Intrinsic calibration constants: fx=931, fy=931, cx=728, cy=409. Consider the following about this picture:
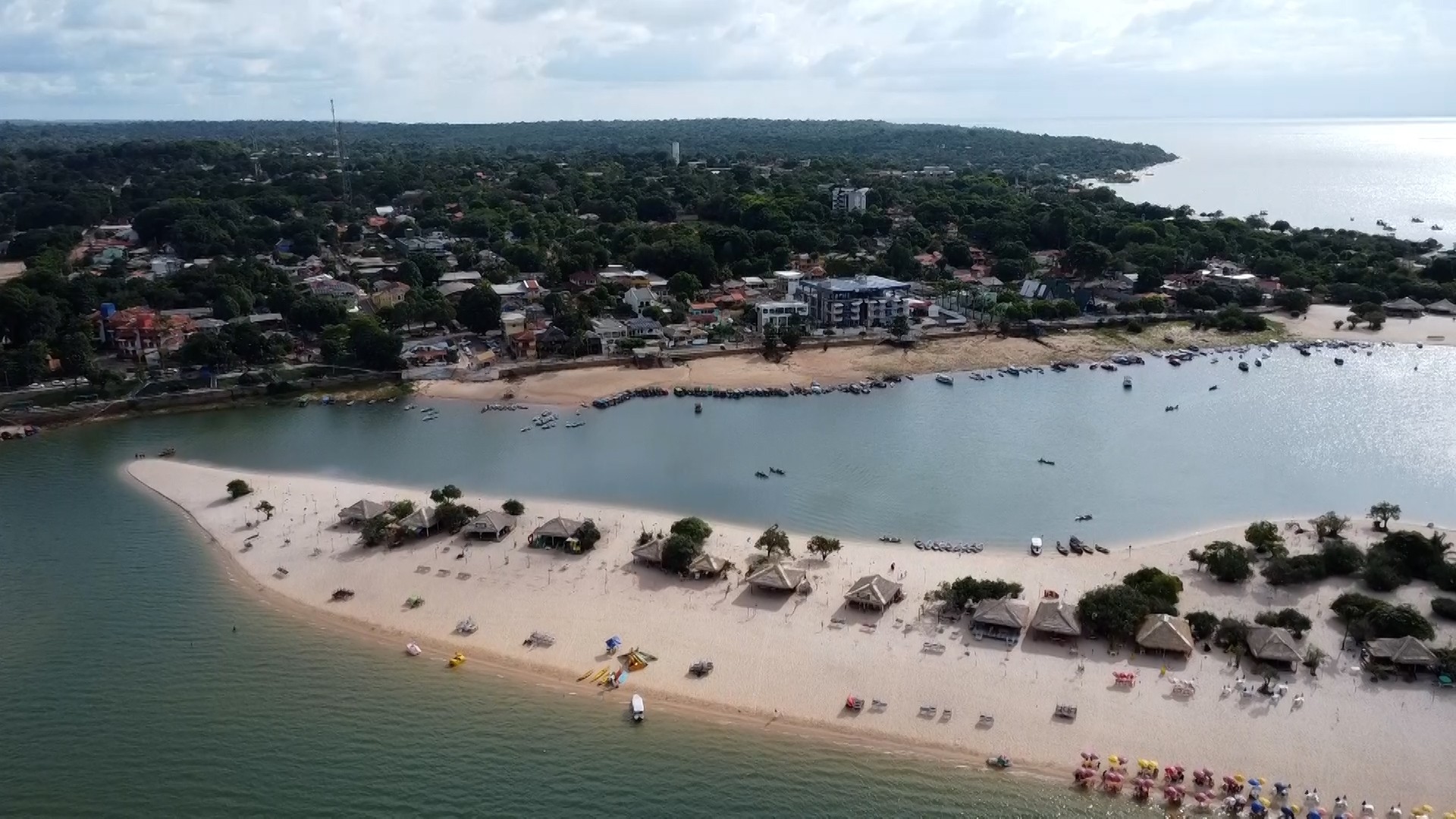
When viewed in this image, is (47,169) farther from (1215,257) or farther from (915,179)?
(1215,257)

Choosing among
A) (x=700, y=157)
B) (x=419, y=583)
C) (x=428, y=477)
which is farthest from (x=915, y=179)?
(x=419, y=583)

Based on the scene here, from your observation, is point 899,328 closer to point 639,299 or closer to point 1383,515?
point 639,299

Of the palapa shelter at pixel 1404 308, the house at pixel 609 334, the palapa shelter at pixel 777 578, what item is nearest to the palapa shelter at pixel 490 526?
the palapa shelter at pixel 777 578

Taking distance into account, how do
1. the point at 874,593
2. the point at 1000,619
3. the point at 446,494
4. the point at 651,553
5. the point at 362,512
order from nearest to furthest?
the point at 1000,619, the point at 874,593, the point at 651,553, the point at 362,512, the point at 446,494

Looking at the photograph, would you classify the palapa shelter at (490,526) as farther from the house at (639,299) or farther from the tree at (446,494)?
the house at (639,299)

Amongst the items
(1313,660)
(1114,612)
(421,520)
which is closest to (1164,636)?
(1114,612)

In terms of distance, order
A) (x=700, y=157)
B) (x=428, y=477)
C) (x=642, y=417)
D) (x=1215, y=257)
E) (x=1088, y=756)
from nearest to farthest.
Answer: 1. (x=1088, y=756)
2. (x=428, y=477)
3. (x=642, y=417)
4. (x=1215, y=257)
5. (x=700, y=157)

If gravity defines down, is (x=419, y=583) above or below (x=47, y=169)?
below
